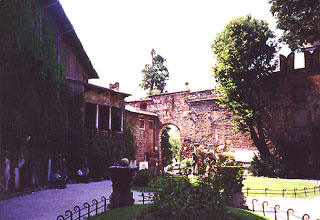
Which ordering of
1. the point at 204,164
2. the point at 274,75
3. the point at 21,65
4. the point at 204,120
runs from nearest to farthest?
the point at 204,164, the point at 21,65, the point at 274,75, the point at 204,120

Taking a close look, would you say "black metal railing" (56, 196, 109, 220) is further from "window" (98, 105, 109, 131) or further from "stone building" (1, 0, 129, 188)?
"window" (98, 105, 109, 131)

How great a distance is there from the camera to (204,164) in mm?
7703

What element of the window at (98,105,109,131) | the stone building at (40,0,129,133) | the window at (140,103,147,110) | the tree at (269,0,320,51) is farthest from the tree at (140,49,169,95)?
the tree at (269,0,320,51)

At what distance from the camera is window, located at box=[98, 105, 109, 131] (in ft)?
68.5

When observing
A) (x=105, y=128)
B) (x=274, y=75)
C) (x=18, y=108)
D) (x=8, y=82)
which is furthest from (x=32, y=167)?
(x=274, y=75)

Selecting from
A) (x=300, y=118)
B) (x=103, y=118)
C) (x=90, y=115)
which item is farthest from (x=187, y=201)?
(x=300, y=118)

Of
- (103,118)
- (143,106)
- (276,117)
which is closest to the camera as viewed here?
(103,118)

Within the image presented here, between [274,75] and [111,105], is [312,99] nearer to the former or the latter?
[274,75]

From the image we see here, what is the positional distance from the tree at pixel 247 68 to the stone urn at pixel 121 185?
1539 centimetres

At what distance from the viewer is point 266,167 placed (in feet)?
69.7

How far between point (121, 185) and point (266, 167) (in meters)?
15.6

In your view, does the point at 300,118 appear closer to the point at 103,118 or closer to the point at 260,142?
the point at 260,142

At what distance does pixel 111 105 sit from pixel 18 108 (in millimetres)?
9844

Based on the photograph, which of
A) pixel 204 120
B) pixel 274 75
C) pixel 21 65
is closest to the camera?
pixel 21 65
